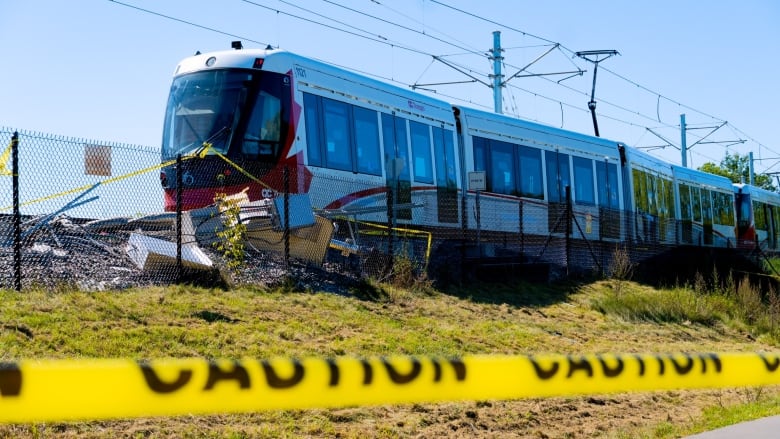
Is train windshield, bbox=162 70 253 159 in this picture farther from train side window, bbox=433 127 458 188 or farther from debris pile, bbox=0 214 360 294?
train side window, bbox=433 127 458 188

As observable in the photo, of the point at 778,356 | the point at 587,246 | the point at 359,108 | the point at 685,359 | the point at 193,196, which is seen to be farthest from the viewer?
the point at 587,246

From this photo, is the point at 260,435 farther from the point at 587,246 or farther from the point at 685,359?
the point at 587,246

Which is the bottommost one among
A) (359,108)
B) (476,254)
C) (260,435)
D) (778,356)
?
(260,435)

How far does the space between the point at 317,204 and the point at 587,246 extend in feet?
25.4

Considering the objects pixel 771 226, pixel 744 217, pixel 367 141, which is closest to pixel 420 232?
pixel 367 141

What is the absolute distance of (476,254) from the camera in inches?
705

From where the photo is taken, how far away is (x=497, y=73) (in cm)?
2991

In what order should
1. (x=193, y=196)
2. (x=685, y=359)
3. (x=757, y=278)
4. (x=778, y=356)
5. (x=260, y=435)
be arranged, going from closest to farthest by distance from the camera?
(x=685, y=359)
(x=778, y=356)
(x=260, y=435)
(x=193, y=196)
(x=757, y=278)

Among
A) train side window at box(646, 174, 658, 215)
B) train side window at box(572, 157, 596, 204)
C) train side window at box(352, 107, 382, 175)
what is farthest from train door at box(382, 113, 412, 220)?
train side window at box(646, 174, 658, 215)

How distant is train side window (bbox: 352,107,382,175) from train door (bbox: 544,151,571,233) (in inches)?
233

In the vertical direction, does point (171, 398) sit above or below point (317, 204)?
below

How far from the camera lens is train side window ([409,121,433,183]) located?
1903 cm

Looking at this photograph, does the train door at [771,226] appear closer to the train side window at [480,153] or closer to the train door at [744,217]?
the train door at [744,217]

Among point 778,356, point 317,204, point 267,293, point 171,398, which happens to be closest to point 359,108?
point 317,204
